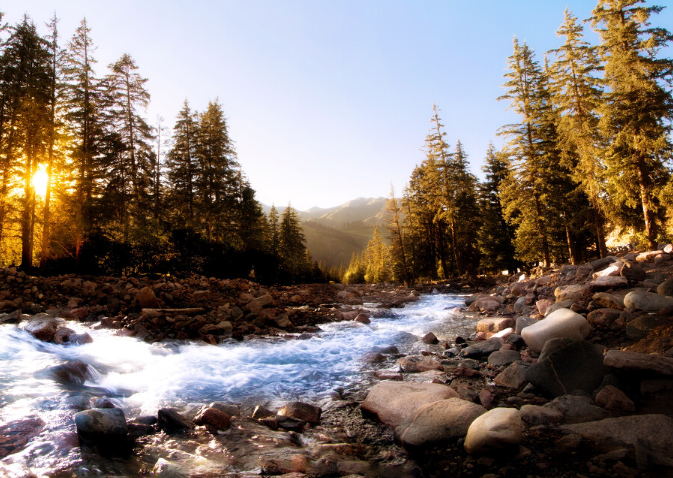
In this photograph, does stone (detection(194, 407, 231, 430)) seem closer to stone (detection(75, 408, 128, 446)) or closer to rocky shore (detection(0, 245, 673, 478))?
rocky shore (detection(0, 245, 673, 478))

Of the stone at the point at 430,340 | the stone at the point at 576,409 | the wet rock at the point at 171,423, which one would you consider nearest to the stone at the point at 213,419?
the wet rock at the point at 171,423

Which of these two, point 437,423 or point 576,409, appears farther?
point 576,409

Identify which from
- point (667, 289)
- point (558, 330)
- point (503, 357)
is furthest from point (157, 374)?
point (667, 289)

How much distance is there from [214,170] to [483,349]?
76.1ft

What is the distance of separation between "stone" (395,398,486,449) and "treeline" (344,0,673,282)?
15.2m

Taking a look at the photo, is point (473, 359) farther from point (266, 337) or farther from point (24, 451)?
point (24, 451)

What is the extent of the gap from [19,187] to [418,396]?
67.7ft

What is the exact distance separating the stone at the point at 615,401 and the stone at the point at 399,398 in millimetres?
1800

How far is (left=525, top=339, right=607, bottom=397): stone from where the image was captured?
4.69m

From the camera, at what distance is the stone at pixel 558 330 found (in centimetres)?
637

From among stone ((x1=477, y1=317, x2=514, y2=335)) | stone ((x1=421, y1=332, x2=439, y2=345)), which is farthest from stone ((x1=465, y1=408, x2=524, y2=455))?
stone ((x1=477, y1=317, x2=514, y2=335))

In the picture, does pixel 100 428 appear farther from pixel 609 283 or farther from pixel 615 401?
pixel 609 283

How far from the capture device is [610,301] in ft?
24.4

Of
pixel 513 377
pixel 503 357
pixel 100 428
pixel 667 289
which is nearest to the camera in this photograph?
pixel 100 428
